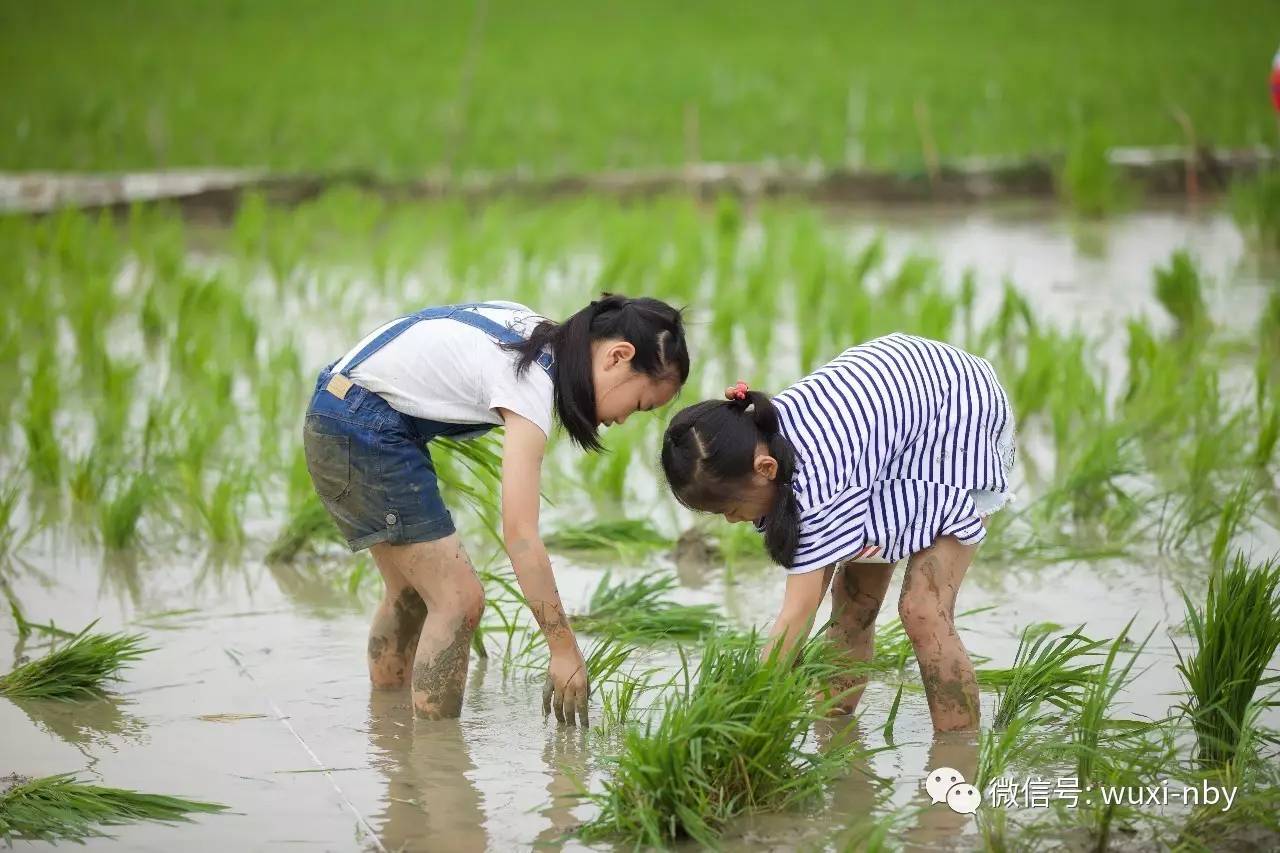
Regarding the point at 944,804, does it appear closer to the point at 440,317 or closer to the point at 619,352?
the point at 619,352

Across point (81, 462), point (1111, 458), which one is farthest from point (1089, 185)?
point (81, 462)

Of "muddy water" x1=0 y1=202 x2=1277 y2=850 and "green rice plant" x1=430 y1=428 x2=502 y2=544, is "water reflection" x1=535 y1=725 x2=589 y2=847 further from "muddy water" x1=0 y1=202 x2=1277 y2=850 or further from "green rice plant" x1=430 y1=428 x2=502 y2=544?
"green rice plant" x1=430 y1=428 x2=502 y2=544

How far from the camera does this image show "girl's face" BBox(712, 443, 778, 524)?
8.36 feet

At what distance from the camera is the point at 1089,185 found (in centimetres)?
907

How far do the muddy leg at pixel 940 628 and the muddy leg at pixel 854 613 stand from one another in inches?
5.5

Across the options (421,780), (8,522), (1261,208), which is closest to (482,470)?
(421,780)

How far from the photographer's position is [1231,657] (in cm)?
258

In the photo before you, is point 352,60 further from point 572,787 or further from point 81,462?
point 572,787

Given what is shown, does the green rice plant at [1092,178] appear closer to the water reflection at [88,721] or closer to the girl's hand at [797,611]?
the girl's hand at [797,611]

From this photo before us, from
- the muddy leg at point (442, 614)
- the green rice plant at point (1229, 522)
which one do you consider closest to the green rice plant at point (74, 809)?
the muddy leg at point (442, 614)

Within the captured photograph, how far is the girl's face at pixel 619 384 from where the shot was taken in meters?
2.66

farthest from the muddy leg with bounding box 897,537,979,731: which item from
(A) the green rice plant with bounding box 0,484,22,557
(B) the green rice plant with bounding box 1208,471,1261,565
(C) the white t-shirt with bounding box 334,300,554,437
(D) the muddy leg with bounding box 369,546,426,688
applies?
(A) the green rice plant with bounding box 0,484,22,557

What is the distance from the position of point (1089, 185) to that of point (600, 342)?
7006 mm

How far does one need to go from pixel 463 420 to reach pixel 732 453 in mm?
535
